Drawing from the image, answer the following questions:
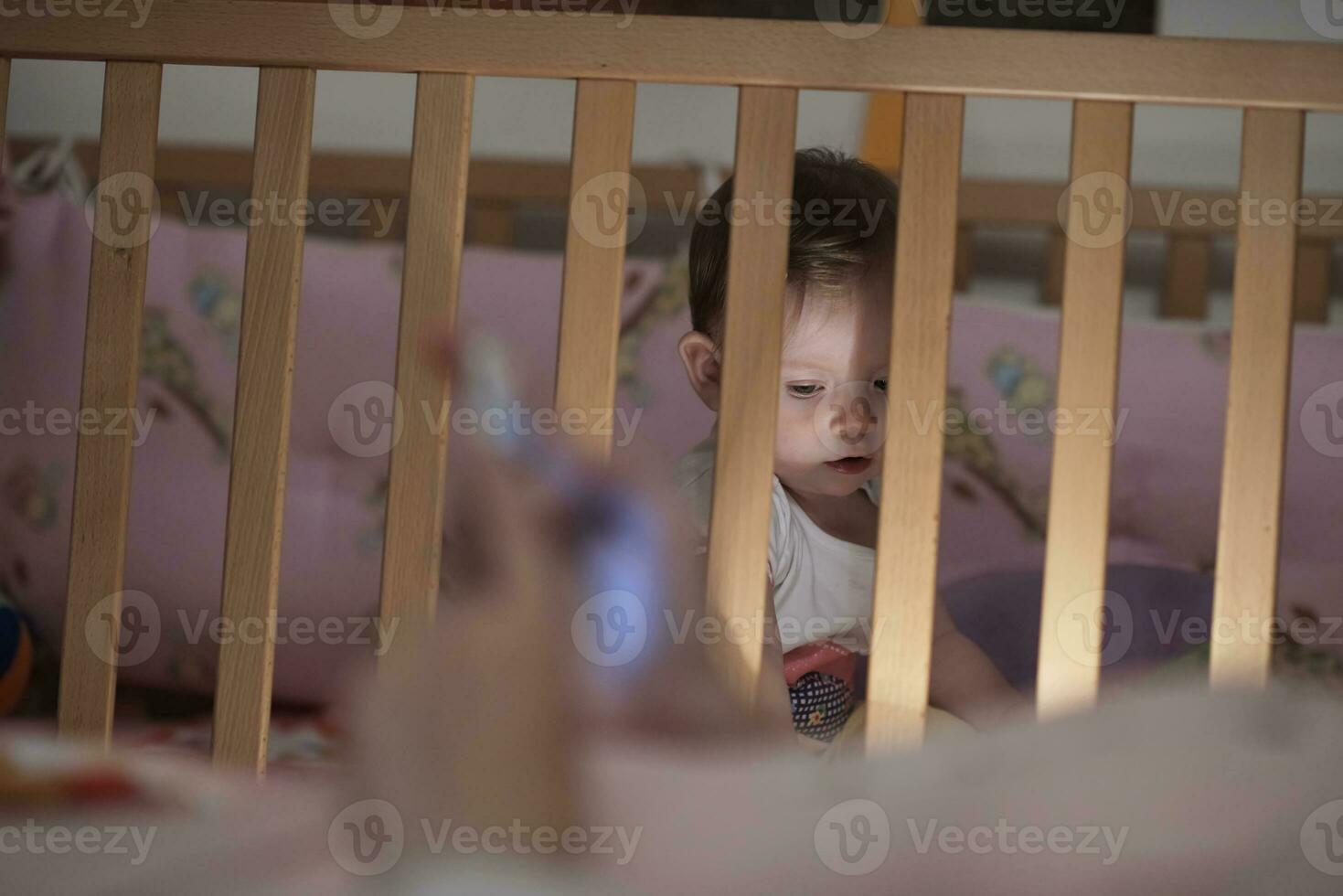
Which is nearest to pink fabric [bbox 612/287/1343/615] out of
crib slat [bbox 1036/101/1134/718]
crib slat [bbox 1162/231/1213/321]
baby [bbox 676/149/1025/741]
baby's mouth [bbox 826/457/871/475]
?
crib slat [bbox 1162/231/1213/321]

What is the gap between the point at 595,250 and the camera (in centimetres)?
73

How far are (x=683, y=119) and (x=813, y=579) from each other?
1003 millimetres

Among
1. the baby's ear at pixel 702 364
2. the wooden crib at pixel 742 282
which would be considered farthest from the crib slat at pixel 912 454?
the baby's ear at pixel 702 364

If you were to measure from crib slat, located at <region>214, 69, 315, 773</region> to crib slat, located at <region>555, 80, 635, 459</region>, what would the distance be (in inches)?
6.6

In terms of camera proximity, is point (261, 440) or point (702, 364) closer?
point (261, 440)

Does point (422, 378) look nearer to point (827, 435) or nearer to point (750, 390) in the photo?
point (750, 390)

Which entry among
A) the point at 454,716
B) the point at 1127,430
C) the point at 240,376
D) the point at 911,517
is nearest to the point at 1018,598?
the point at 1127,430

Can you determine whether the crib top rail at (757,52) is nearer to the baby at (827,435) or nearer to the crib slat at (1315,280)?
the baby at (827,435)

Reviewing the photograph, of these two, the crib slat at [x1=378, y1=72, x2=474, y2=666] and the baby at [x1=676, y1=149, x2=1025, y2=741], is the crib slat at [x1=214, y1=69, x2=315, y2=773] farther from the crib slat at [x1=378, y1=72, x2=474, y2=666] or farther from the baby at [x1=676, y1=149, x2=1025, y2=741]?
the baby at [x1=676, y1=149, x2=1025, y2=741]

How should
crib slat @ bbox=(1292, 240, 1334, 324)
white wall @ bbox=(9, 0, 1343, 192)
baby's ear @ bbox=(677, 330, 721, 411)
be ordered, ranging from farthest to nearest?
white wall @ bbox=(9, 0, 1343, 192)
crib slat @ bbox=(1292, 240, 1334, 324)
baby's ear @ bbox=(677, 330, 721, 411)

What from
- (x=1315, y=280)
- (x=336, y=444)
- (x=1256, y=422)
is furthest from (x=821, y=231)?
(x=1315, y=280)

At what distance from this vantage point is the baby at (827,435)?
102 centimetres

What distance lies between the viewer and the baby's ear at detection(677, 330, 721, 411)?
1130 mm

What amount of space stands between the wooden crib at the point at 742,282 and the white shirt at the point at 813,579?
0.38 m
